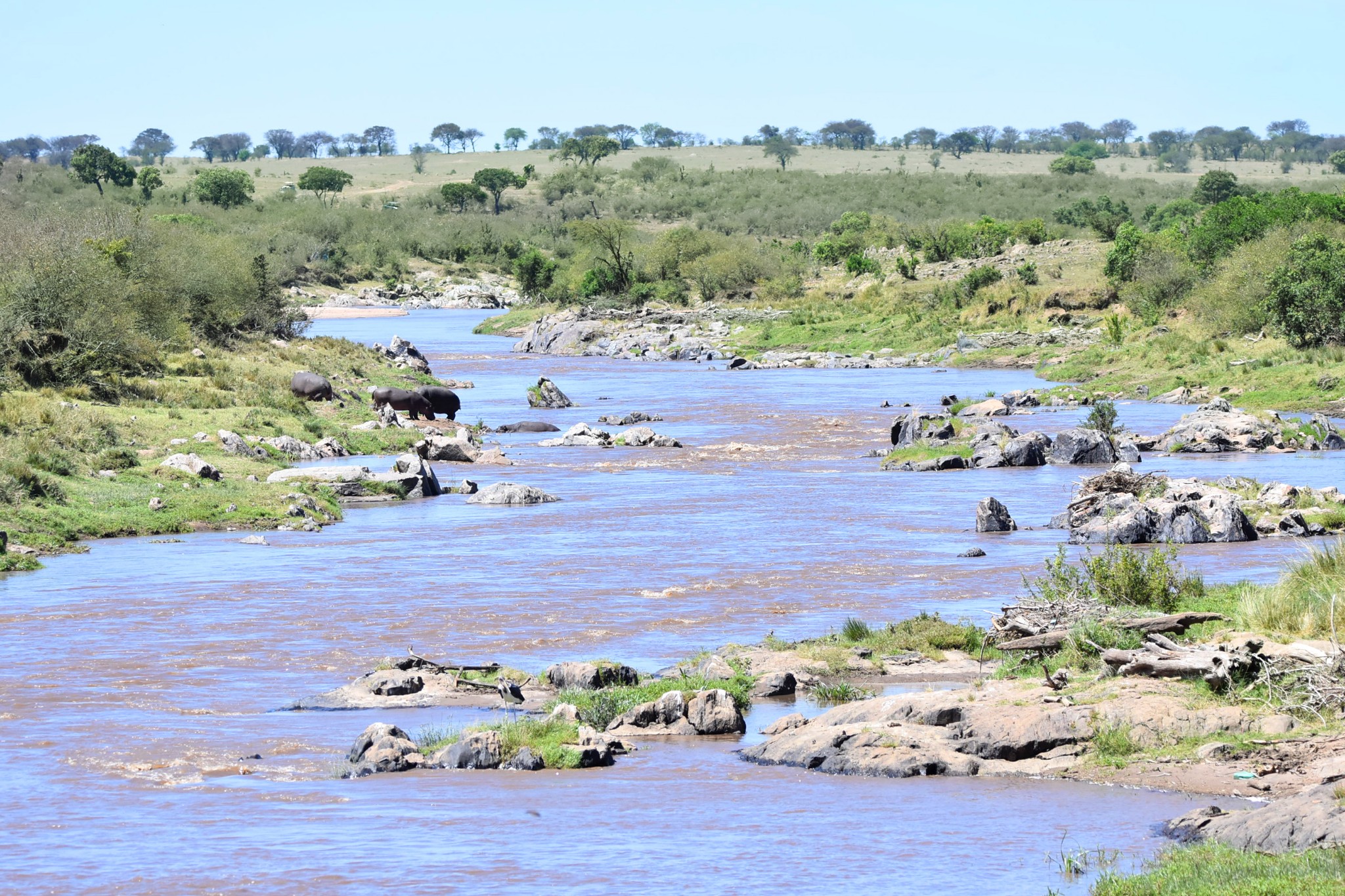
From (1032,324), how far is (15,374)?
42331 mm

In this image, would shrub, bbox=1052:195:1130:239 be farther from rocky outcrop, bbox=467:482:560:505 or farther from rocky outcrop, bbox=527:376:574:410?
rocky outcrop, bbox=467:482:560:505

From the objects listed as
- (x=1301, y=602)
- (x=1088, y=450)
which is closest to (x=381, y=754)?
(x=1301, y=602)

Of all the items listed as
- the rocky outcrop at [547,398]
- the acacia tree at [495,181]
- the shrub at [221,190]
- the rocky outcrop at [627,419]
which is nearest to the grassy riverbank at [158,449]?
the rocky outcrop at [627,419]

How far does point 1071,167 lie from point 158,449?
445 feet

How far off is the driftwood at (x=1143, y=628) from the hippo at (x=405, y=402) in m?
29.0

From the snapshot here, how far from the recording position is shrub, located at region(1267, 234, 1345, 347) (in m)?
44.6

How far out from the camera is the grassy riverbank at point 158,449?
25344 millimetres

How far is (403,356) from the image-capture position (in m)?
54.8

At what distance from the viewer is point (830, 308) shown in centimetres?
7606

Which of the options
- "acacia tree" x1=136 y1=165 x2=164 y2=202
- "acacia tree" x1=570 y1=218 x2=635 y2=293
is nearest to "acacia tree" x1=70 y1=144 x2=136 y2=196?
"acacia tree" x1=136 y1=165 x2=164 y2=202

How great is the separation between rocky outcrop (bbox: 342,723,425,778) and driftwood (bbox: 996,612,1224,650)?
6.08 m

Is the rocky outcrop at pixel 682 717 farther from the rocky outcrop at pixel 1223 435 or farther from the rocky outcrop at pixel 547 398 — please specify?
the rocky outcrop at pixel 547 398

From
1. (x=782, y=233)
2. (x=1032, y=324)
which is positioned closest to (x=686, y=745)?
(x=1032, y=324)

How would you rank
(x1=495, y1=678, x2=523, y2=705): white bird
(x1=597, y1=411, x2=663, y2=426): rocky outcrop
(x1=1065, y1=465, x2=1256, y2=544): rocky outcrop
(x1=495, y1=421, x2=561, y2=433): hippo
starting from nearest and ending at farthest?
(x1=495, y1=678, x2=523, y2=705): white bird → (x1=1065, y1=465, x2=1256, y2=544): rocky outcrop → (x1=495, y1=421, x2=561, y2=433): hippo → (x1=597, y1=411, x2=663, y2=426): rocky outcrop
